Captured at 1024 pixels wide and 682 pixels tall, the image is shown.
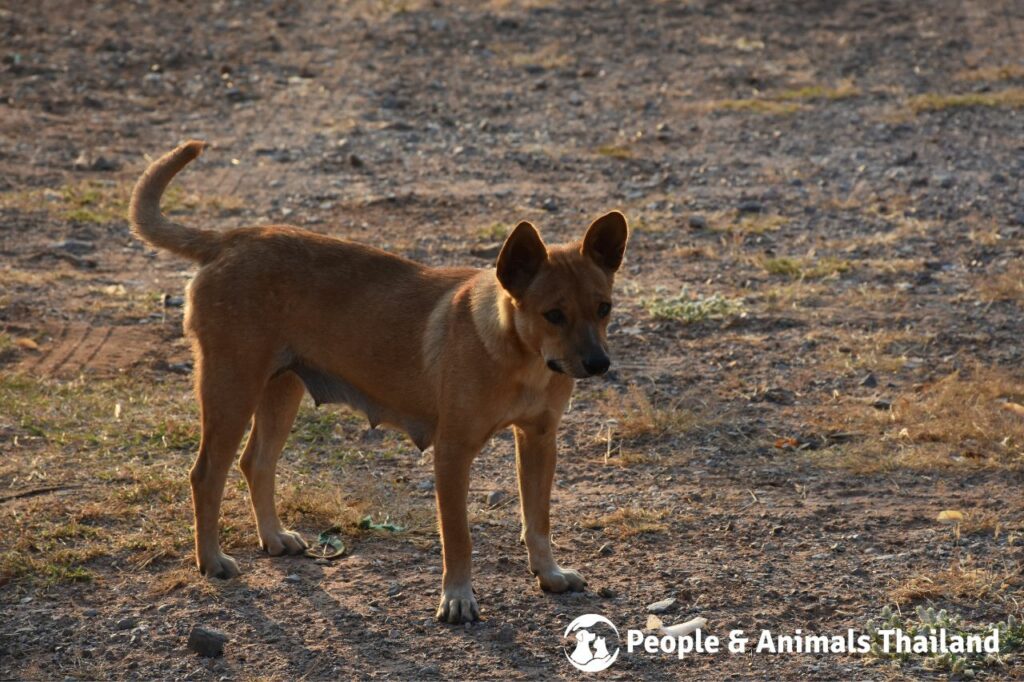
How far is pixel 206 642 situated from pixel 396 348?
1337 mm

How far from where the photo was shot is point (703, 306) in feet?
28.2

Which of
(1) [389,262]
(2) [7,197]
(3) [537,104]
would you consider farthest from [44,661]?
(3) [537,104]

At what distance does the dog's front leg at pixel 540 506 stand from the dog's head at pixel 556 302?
514 mm

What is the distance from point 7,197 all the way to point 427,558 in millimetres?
6352

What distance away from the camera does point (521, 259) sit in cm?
516

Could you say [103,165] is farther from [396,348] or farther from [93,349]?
[396,348]

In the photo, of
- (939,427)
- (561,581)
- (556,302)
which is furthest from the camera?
(939,427)

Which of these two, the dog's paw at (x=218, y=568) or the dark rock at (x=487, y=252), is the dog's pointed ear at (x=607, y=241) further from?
the dark rock at (x=487, y=252)

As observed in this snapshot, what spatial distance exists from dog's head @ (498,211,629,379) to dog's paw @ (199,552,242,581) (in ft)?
5.08

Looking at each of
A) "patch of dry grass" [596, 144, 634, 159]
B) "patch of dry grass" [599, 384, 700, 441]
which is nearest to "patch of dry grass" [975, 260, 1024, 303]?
"patch of dry grass" [599, 384, 700, 441]

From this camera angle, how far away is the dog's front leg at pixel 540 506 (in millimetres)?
5520

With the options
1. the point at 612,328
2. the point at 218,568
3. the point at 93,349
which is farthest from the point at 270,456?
the point at 612,328

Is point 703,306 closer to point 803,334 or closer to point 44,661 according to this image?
point 803,334

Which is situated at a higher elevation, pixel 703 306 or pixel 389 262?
pixel 389 262
